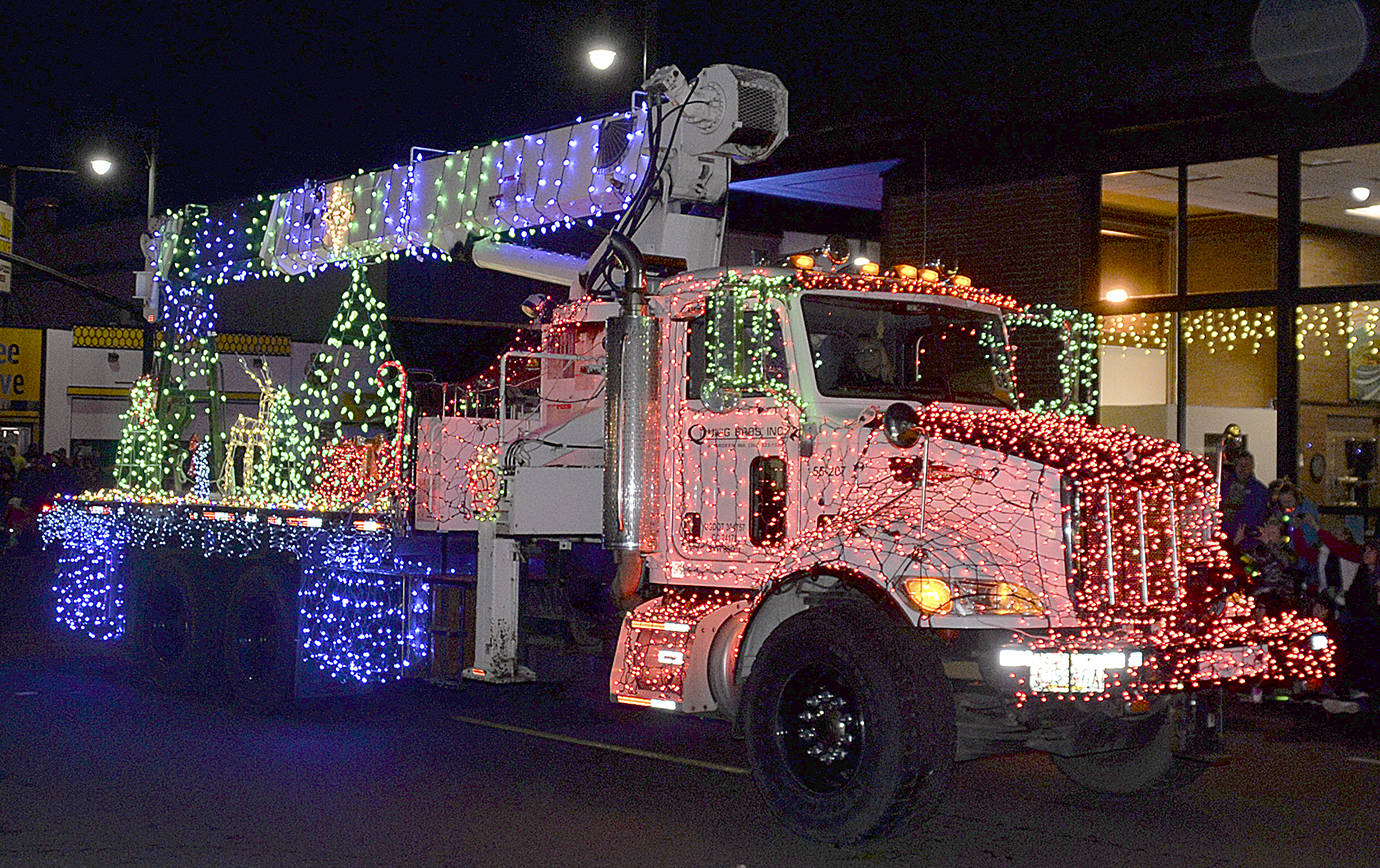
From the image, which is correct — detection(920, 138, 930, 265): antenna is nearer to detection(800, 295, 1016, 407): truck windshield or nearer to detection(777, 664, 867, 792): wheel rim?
detection(800, 295, 1016, 407): truck windshield

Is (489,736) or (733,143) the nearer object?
(733,143)

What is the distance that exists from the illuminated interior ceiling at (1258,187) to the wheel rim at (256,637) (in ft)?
30.9

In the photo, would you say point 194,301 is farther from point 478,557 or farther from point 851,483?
point 851,483

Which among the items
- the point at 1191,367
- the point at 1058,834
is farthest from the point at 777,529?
the point at 1191,367

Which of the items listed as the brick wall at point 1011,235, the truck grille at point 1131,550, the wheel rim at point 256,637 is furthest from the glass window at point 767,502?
the brick wall at point 1011,235

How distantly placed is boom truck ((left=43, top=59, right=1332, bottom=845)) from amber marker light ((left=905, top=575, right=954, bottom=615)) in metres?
0.01

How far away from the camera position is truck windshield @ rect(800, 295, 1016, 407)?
8.36 meters

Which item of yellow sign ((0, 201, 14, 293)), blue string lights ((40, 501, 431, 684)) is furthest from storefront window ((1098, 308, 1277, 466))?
yellow sign ((0, 201, 14, 293))

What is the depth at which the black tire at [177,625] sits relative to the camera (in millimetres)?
12031

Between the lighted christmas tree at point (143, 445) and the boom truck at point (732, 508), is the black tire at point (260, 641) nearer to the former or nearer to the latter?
the boom truck at point (732, 508)

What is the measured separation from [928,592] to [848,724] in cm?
68

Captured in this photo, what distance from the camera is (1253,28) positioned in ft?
46.0

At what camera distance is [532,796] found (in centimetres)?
830

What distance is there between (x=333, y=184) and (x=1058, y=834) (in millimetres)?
7342
